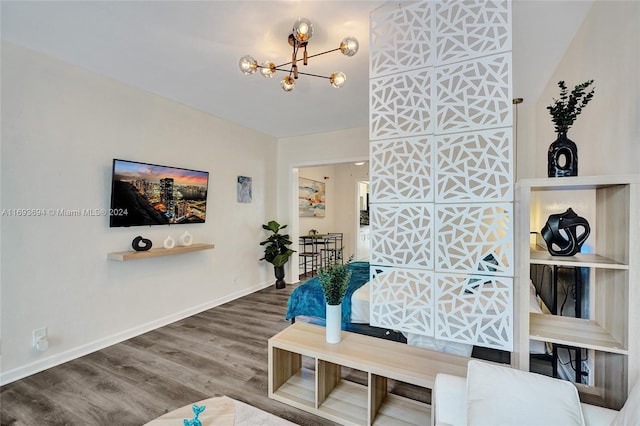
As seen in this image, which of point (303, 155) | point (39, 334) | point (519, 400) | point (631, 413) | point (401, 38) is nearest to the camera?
point (631, 413)

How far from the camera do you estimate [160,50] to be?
97.5 inches

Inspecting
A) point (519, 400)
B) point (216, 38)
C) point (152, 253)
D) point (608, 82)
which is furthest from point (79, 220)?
point (608, 82)

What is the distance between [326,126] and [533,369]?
3.91 meters

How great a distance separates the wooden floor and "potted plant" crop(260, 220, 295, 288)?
1681 millimetres

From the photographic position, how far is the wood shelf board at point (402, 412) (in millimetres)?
1778

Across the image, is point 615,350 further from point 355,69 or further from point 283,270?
point 283,270

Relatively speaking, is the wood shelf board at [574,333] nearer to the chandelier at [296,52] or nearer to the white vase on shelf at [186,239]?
the chandelier at [296,52]

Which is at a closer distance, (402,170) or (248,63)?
(402,170)

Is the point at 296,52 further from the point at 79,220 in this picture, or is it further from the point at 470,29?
the point at 79,220

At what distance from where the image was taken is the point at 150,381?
7.52ft

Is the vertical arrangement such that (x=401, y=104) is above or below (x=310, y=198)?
above

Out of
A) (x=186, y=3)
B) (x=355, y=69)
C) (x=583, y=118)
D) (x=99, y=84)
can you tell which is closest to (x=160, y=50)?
(x=186, y=3)

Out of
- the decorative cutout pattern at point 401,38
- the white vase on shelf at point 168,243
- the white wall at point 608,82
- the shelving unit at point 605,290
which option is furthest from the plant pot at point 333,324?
the white vase on shelf at point 168,243

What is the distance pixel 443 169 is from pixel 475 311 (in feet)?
2.83
